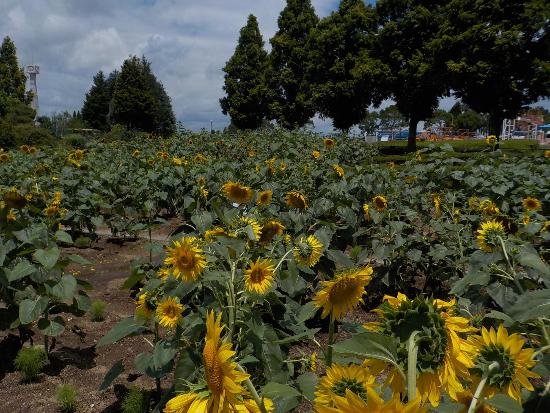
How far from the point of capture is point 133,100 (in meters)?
34.1

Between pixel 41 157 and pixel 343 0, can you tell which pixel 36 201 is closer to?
pixel 41 157

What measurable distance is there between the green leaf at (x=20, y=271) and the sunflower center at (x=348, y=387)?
84.8 inches

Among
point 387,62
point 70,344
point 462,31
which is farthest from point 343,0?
point 70,344

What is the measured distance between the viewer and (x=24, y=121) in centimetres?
2127

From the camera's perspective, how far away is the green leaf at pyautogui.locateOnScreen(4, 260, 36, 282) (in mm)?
2430

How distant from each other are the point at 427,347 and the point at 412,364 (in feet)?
0.27

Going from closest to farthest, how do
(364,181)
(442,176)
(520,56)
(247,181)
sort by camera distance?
(364,181), (442,176), (247,181), (520,56)

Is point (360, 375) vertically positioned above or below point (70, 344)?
above

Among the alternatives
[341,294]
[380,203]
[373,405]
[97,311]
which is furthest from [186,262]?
[380,203]

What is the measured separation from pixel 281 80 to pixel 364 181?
104ft

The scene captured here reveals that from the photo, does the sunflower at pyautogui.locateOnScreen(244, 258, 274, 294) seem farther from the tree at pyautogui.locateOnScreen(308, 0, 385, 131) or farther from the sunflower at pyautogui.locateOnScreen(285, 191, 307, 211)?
the tree at pyautogui.locateOnScreen(308, 0, 385, 131)

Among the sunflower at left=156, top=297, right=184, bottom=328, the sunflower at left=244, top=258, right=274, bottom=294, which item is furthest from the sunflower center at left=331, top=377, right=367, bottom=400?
the sunflower at left=156, top=297, right=184, bottom=328

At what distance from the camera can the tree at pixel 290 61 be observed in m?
35.0

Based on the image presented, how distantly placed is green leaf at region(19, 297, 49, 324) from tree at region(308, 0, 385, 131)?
22089 millimetres
